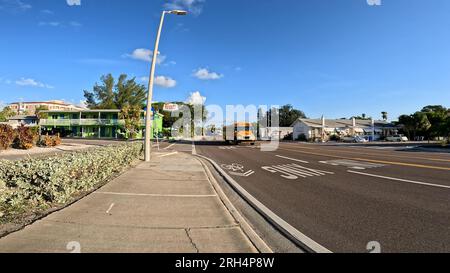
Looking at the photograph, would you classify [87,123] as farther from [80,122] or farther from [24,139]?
[24,139]

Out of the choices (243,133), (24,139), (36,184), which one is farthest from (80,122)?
(36,184)

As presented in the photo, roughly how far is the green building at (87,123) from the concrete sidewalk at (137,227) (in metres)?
46.6

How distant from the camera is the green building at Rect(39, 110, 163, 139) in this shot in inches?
2019

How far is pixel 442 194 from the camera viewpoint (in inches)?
262

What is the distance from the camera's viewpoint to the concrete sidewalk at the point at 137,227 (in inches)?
140

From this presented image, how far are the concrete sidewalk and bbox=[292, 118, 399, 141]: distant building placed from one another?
56791 millimetres

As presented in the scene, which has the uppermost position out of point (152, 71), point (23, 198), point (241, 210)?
point (152, 71)

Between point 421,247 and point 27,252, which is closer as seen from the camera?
point 27,252

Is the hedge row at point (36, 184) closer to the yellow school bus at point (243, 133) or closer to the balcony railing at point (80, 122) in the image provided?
the yellow school bus at point (243, 133)

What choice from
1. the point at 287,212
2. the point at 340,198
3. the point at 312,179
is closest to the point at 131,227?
the point at 287,212

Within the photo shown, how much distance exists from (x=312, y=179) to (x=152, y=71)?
976 centimetres

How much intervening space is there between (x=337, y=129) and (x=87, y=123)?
58.1m

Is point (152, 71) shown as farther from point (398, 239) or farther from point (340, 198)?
point (398, 239)

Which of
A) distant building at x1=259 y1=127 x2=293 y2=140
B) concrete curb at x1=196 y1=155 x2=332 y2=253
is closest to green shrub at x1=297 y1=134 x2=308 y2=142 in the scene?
distant building at x1=259 y1=127 x2=293 y2=140
